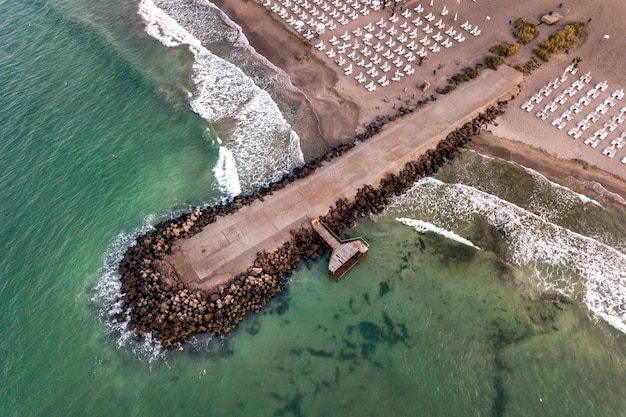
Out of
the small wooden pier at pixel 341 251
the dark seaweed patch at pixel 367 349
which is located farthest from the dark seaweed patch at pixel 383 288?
the dark seaweed patch at pixel 367 349

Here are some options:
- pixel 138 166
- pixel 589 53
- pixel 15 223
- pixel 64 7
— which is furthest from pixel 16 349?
pixel 589 53

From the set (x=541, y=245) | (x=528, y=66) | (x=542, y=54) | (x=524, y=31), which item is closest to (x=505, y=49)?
(x=528, y=66)

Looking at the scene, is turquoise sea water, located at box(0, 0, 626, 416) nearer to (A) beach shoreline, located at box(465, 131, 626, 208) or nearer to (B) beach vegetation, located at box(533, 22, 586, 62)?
(A) beach shoreline, located at box(465, 131, 626, 208)

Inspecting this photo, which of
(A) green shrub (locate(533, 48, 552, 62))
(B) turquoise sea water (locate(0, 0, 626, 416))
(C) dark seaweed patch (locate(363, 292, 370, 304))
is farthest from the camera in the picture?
(A) green shrub (locate(533, 48, 552, 62))

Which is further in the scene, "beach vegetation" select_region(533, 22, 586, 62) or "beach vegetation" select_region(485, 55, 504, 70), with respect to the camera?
"beach vegetation" select_region(533, 22, 586, 62)

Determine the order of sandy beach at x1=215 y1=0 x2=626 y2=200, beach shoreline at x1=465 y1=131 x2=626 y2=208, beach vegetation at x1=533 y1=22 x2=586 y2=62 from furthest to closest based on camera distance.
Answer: beach vegetation at x1=533 y1=22 x2=586 y2=62 → sandy beach at x1=215 y1=0 x2=626 y2=200 → beach shoreline at x1=465 y1=131 x2=626 y2=208

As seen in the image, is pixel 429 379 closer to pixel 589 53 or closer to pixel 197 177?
pixel 197 177

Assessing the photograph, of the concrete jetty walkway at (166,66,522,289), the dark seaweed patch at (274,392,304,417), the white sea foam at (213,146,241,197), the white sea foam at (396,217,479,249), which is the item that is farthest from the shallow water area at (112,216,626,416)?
the white sea foam at (213,146,241,197)
